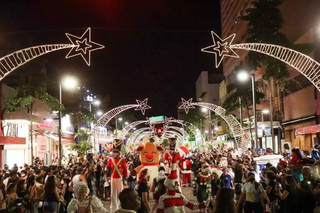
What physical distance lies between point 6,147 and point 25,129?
4.04 meters

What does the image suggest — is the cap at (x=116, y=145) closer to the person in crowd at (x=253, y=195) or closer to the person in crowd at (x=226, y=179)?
the person in crowd at (x=226, y=179)

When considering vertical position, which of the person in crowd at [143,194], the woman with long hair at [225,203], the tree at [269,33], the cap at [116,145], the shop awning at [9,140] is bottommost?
the person in crowd at [143,194]

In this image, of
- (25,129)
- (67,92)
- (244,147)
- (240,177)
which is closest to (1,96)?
(25,129)

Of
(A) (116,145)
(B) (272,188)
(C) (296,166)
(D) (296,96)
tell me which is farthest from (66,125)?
(B) (272,188)

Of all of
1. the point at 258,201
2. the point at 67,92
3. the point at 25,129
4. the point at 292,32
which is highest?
the point at 292,32

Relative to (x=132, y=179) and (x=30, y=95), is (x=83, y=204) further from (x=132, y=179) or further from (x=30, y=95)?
(x=30, y=95)

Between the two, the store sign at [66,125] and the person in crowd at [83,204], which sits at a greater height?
the store sign at [66,125]

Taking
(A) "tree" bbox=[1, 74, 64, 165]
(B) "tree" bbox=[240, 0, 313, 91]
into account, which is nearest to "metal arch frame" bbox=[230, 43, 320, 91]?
(B) "tree" bbox=[240, 0, 313, 91]

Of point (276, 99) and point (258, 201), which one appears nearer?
point (258, 201)

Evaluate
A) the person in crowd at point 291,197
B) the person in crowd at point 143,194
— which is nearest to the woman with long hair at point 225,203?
the person in crowd at point 291,197

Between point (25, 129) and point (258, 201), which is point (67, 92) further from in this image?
point (258, 201)

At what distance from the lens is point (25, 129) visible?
34875 millimetres

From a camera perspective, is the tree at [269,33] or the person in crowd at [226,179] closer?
the person in crowd at [226,179]

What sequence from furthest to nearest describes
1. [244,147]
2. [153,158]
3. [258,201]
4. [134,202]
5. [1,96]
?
[1,96]
[244,147]
[153,158]
[258,201]
[134,202]
